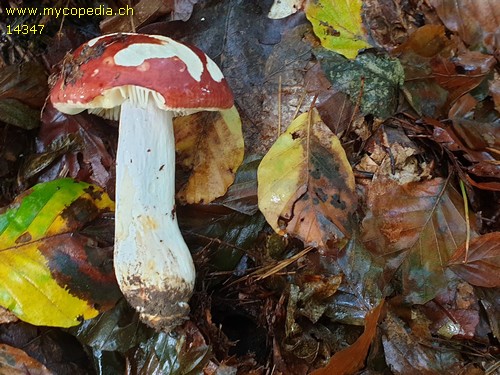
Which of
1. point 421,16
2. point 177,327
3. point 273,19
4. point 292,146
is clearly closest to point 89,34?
point 273,19

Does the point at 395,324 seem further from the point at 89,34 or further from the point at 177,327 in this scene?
the point at 89,34

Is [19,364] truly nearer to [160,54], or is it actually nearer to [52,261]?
[52,261]

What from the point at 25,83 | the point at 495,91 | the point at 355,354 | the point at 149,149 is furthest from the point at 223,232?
the point at 495,91

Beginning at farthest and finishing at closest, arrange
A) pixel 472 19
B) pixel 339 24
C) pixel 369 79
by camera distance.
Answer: pixel 472 19 < pixel 339 24 < pixel 369 79

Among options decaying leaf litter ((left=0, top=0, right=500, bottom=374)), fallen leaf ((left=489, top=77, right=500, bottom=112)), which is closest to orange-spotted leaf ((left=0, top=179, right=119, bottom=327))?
decaying leaf litter ((left=0, top=0, right=500, bottom=374))

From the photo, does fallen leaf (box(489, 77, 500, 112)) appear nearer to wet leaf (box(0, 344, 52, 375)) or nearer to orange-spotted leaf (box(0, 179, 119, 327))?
orange-spotted leaf (box(0, 179, 119, 327))

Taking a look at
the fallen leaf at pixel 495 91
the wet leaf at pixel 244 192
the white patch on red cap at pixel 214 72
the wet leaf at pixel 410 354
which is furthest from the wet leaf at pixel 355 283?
the fallen leaf at pixel 495 91
